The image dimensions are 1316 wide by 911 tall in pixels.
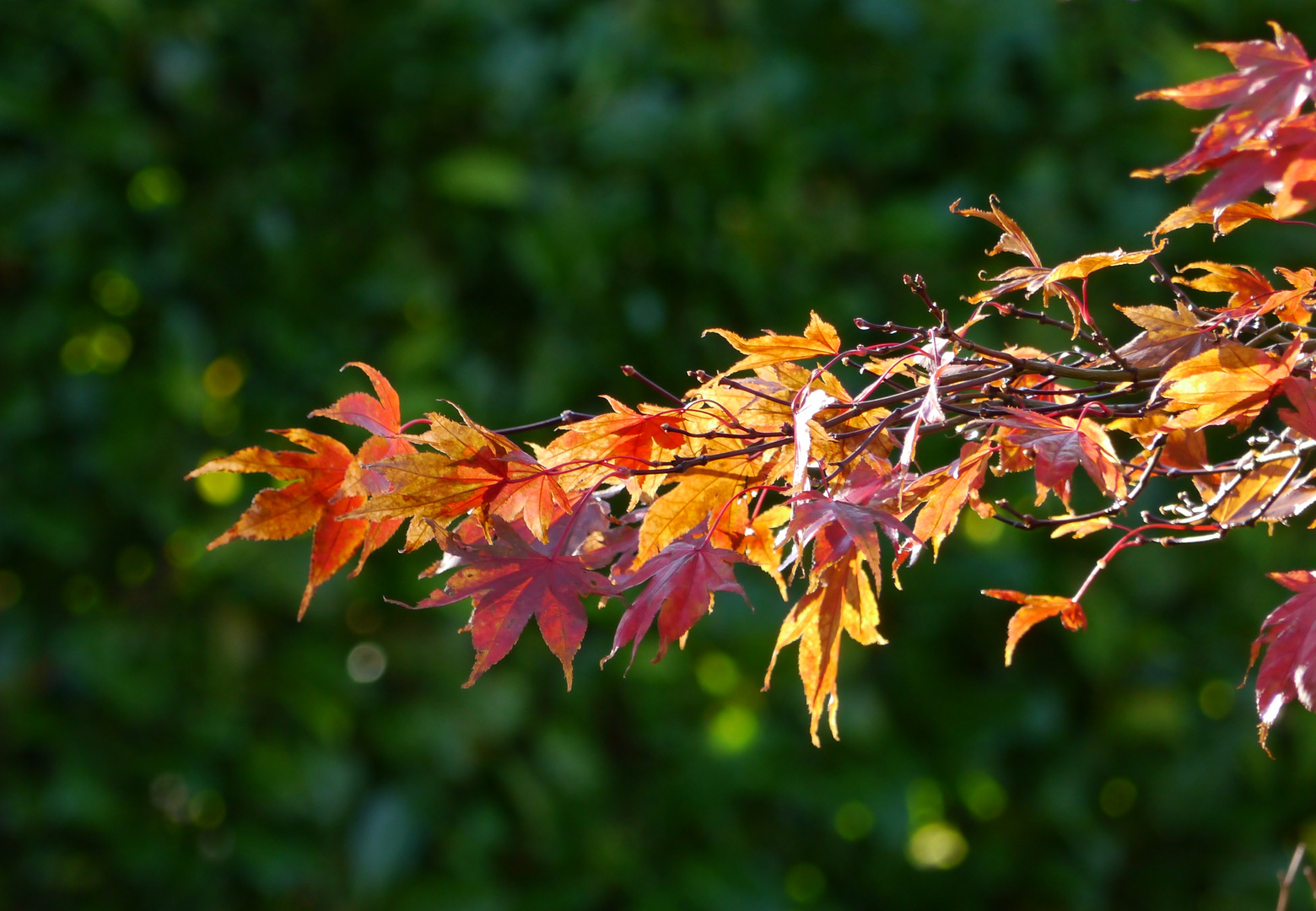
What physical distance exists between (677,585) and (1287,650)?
29cm

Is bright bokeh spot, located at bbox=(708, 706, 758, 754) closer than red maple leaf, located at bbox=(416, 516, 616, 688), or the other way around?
red maple leaf, located at bbox=(416, 516, 616, 688)

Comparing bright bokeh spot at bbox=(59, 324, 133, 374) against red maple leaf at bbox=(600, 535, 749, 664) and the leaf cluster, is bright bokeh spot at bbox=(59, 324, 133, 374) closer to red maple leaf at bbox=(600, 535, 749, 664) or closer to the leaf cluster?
the leaf cluster

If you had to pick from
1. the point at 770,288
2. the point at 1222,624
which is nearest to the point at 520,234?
the point at 770,288

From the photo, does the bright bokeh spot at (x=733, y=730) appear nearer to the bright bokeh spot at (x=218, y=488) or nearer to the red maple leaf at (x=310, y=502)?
the bright bokeh spot at (x=218, y=488)

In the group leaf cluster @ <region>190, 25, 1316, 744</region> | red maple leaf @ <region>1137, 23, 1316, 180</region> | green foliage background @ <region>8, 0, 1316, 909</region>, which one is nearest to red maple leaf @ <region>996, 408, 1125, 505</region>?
leaf cluster @ <region>190, 25, 1316, 744</region>

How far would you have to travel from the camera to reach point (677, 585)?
0.51 meters

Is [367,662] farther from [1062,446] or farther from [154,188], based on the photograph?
[1062,446]

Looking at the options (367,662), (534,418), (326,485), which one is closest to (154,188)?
(534,418)

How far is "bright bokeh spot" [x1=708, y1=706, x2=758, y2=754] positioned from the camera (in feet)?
5.45

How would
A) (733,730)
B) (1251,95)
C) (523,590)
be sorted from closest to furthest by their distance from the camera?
1. (1251,95)
2. (523,590)
3. (733,730)

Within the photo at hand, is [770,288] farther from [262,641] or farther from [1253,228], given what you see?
[262,641]

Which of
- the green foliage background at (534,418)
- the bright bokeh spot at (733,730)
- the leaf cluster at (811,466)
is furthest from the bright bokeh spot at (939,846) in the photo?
the leaf cluster at (811,466)

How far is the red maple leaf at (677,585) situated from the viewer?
0.51 metres

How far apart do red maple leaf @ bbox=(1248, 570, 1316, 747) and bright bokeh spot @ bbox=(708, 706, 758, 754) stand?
1.18m
